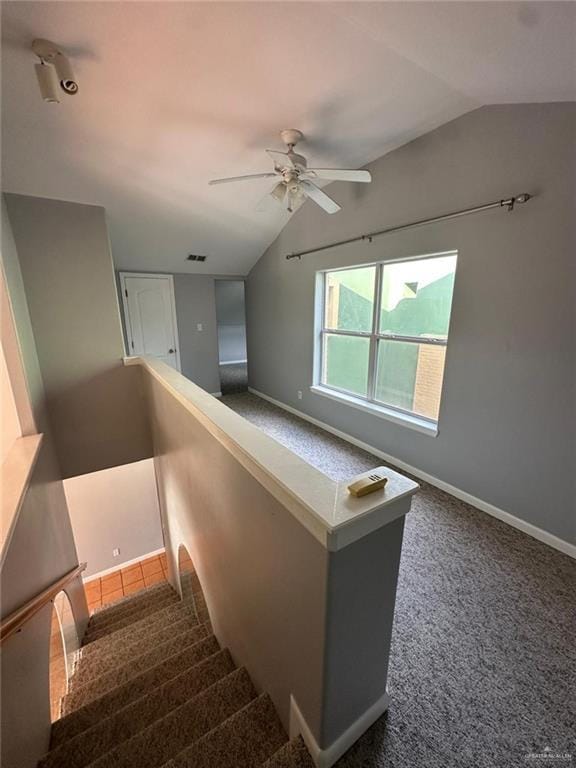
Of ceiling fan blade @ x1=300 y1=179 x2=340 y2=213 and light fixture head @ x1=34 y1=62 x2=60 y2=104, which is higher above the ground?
light fixture head @ x1=34 y1=62 x2=60 y2=104

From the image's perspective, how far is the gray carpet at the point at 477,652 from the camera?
1.11 m

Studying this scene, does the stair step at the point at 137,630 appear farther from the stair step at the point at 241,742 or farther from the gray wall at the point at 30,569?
the stair step at the point at 241,742

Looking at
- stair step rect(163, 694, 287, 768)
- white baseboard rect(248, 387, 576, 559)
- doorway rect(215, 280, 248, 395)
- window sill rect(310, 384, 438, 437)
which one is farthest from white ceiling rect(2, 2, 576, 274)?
doorway rect(215, 280, 248, 395)

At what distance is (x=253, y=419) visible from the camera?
434 centimetres

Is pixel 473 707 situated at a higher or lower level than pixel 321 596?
lower

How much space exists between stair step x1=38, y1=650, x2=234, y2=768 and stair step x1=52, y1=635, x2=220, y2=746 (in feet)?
0.16

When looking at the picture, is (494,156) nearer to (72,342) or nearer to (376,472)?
(376,472)

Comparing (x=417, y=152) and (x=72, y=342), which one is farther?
→ (x=72, y=342)

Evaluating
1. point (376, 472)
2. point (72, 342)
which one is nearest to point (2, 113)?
point (72, 342)

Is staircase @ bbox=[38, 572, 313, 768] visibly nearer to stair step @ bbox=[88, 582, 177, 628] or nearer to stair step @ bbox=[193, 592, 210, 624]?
stair step @ bbox=[193, 592, 210, 624]

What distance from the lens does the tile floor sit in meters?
3.87

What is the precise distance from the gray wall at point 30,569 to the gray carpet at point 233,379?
10.2 feet

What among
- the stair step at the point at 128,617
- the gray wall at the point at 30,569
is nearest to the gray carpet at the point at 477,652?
the gray wall at the point at 30,569

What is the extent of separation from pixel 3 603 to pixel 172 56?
2699mm
